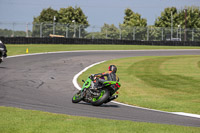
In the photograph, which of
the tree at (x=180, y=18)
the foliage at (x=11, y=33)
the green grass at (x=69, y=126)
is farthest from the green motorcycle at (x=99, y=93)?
the tree at (x=180, y=18)

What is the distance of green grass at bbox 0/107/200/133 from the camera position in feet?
24.7

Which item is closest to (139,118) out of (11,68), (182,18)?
(11,68)

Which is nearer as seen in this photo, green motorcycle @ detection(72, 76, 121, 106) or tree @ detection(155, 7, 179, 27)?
green motorcycle @ detection(72, 76, 121, 106)

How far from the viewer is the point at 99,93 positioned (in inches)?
469

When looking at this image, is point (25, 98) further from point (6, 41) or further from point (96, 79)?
point (6, 41)

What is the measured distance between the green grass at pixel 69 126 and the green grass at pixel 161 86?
11.5ft

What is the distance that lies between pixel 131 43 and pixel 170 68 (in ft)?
78.2

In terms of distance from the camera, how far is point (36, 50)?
36.6m

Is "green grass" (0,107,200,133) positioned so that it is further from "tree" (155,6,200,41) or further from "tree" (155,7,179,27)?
"tree" (155,7,179,27)

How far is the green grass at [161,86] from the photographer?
42.1 ft

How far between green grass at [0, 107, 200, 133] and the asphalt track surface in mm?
1066

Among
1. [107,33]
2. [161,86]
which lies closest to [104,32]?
[107,33]

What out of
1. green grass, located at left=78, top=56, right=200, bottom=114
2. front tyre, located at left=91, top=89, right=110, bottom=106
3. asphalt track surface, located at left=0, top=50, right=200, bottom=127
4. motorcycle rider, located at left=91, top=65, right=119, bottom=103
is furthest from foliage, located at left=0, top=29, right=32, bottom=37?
front tyre, located at left=91, top=89, right=110, bottom=106

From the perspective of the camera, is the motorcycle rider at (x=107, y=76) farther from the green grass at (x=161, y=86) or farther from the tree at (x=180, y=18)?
the tree at (x=180, y=18)
